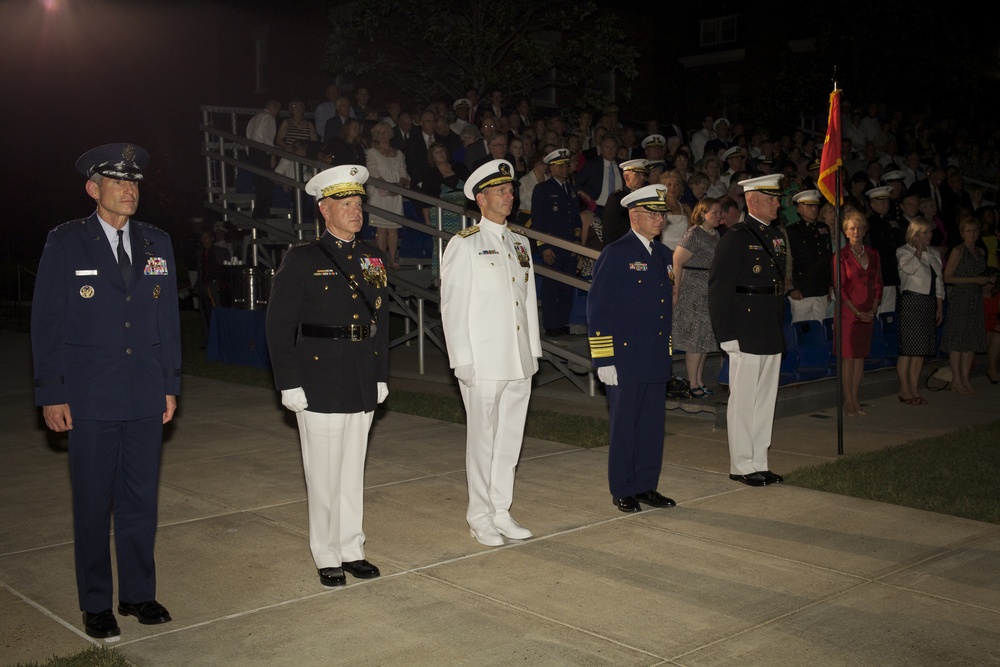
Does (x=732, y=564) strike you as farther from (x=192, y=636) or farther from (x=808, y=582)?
(x=192, y=636)

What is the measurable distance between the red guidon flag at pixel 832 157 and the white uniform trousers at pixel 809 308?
2.49 m

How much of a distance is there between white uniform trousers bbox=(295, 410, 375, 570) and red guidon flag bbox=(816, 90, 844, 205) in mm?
5070

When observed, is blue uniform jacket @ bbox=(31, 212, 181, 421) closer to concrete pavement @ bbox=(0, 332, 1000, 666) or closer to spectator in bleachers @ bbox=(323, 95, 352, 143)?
concrete pavement @ bbox=(0, 332, 1000, 666)

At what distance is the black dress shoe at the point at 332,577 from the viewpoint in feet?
18.2

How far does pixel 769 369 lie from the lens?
793 centimetres

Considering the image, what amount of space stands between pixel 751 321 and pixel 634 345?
1226 millimetres

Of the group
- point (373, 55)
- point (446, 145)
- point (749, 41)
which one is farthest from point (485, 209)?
point (749, 41)

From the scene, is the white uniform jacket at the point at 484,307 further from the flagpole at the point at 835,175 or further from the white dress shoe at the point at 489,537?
the flagpole at the point at 835,175

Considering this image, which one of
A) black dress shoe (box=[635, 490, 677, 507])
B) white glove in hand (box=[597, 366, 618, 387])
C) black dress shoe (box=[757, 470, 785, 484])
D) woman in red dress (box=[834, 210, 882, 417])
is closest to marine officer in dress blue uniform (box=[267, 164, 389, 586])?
white glove in hand (box=[597, 366, 618, 387])

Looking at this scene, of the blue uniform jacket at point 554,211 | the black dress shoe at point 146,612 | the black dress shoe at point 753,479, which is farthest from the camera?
the blue uniform jacket at point 554,211

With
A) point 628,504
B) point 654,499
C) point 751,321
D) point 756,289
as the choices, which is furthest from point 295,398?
point 756,289

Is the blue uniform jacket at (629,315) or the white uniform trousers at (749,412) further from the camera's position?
the white uniform trousers at (749,412)

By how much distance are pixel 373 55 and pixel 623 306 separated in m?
14.6

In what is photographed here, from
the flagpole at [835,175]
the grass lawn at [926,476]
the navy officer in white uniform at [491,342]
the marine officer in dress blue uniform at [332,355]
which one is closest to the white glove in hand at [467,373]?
the navy officer in white uniform at [491,342]
